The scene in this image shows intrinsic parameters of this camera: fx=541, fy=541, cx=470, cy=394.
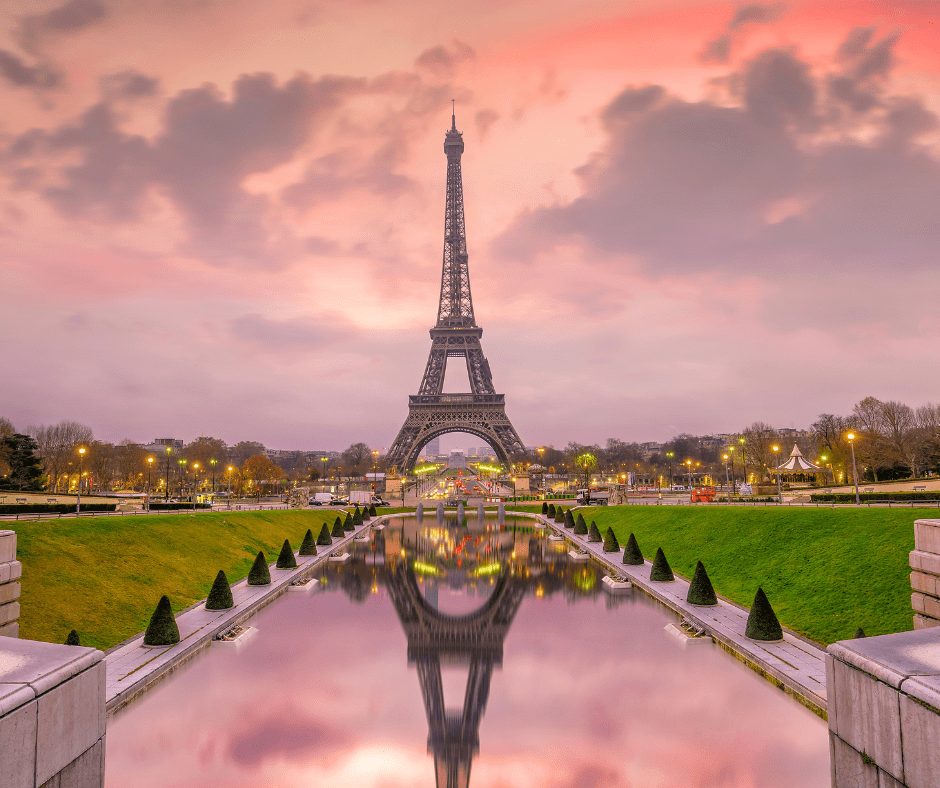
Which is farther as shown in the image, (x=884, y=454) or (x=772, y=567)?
(x=884, y=454)

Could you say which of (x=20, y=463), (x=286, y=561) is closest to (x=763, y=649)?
(x=286, y=561)

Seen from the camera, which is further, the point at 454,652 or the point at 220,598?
the point at 220,598

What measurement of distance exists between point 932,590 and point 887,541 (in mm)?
10984

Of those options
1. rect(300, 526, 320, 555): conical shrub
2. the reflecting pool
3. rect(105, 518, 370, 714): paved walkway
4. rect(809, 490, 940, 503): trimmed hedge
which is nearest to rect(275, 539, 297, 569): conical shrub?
rect(105, 518, 370, 714): paved walkway

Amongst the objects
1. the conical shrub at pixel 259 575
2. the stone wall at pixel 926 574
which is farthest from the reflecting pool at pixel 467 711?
the conical shrub at pixel 259 575

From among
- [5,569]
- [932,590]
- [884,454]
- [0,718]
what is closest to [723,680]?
[932,590]

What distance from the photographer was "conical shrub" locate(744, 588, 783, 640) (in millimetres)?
16109

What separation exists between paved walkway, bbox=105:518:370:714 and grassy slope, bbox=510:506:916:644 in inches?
742

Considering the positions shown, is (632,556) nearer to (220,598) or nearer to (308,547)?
(308,547)

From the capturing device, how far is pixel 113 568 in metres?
22.1

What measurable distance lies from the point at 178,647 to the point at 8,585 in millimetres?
6448

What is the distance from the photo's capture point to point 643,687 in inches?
542

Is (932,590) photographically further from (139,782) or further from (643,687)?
(139,782)

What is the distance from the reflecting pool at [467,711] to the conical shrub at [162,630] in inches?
47.5
